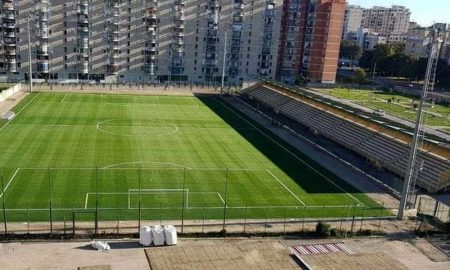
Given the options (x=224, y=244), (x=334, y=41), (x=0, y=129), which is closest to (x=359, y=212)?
(x=224, y=244)

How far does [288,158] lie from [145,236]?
89.7ft

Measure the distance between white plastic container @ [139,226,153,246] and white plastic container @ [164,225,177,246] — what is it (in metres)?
1.07

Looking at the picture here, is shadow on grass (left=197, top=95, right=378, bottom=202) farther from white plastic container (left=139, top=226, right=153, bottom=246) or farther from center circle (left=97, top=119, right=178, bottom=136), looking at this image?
white plastic container (left=139, top=226, right=153, bottom=246)

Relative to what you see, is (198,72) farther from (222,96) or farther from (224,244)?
(224,244)

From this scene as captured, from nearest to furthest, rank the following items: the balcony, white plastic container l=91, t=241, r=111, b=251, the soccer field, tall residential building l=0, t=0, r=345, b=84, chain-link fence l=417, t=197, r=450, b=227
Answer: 1. white plastic container l=91, t=241, r=111, b=251
2. the soccer field
3. chain-link fence l=417, t=197, r=450, b=227
4. the balcony
5. tall residential building l=0, t=0, r=345, b=84

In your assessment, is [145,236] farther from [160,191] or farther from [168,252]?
[160,191]

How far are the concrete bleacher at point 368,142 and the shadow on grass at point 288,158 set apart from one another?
667 centimetres

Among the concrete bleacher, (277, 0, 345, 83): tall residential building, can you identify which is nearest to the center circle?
the concrete bleacher

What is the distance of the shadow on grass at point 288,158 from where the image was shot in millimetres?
46203

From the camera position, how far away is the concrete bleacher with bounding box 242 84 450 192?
46719 millimetres

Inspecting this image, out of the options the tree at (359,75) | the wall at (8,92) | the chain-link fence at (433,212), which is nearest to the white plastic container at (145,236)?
the chain-link fence at (433,212)

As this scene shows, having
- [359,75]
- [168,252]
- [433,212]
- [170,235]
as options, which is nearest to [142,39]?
[359,75]

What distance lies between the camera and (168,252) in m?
30.7

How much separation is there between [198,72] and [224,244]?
89.4m
